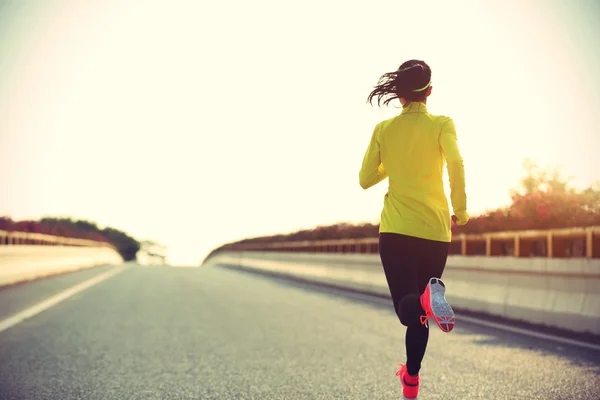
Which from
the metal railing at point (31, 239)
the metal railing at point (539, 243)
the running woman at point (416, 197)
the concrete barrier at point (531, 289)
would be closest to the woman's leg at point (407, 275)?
the running woman at point (416, 197)

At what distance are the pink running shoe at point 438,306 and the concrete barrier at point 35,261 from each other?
1617cm

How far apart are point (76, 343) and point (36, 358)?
108cm

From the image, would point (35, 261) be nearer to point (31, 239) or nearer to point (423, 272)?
point (31, 239)

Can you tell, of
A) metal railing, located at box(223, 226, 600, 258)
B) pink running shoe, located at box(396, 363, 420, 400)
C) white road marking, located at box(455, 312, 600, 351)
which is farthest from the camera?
metal railing, located at box(223, 226, 600, 258)

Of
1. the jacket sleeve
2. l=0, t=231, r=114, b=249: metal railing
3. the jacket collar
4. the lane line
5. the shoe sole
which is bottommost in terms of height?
the lane line

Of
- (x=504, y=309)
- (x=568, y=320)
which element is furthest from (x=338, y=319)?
(x=568, y=320)

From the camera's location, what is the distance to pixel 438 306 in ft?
9.91

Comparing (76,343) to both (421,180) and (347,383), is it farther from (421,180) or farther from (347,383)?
(421,180)

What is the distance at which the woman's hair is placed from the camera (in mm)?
3447

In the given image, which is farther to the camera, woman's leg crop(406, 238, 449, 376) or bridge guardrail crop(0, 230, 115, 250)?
bridge guardrail crop(0, 230, 115, 250)

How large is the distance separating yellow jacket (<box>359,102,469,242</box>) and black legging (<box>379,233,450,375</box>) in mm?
46

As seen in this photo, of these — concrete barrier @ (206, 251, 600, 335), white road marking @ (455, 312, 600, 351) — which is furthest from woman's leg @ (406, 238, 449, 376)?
concrete barrier @ (206, 251, 600, 335)

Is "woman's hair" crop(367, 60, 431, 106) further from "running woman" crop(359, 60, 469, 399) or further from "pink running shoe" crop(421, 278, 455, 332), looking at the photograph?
"pink running shoe" crop(421, 278, 455, 332)

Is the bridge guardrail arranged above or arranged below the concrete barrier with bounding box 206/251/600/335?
above
